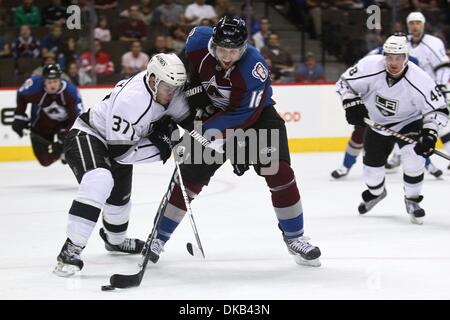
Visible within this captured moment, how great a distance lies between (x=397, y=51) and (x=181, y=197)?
1.63 meters

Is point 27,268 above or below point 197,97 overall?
below

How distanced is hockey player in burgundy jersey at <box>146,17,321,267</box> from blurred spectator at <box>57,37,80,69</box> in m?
4.74

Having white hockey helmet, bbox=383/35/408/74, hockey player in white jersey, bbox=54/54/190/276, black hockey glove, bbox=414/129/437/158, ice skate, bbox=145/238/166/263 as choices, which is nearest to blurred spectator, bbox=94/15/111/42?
white hockey helmet, bbox=383/35/408/74

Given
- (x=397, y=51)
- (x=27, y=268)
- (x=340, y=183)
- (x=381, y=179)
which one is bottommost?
(x=340, y=183)

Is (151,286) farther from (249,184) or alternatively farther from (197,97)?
(249,184)

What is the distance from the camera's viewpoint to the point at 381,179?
5.61 m

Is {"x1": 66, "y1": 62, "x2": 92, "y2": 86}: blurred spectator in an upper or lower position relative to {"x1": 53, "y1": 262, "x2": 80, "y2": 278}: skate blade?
lower

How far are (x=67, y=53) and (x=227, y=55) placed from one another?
504 centimetres

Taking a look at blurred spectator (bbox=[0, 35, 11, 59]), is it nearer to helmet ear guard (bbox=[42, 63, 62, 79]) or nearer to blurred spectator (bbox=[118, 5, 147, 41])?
blurred spectator (bbox=[118, 5, 147, 41])

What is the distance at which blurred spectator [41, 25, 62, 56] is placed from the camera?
8.88 m

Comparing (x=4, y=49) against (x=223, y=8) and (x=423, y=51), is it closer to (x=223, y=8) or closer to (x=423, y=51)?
(x=223, y=8)

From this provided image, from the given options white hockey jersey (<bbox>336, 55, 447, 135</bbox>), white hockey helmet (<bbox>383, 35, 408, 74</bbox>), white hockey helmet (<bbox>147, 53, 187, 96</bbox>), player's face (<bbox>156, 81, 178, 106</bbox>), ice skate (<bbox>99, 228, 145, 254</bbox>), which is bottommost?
ice skate (<bbox>99, 228, 145, 254</bbox>)

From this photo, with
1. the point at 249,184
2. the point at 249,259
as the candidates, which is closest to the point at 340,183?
the point at 249,184

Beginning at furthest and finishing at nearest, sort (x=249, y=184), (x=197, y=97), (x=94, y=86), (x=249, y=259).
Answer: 1. (x=94, y=86)
2. (x=249, y=184)
3. (x=249, y=259)
4. (x=197, y=97)
